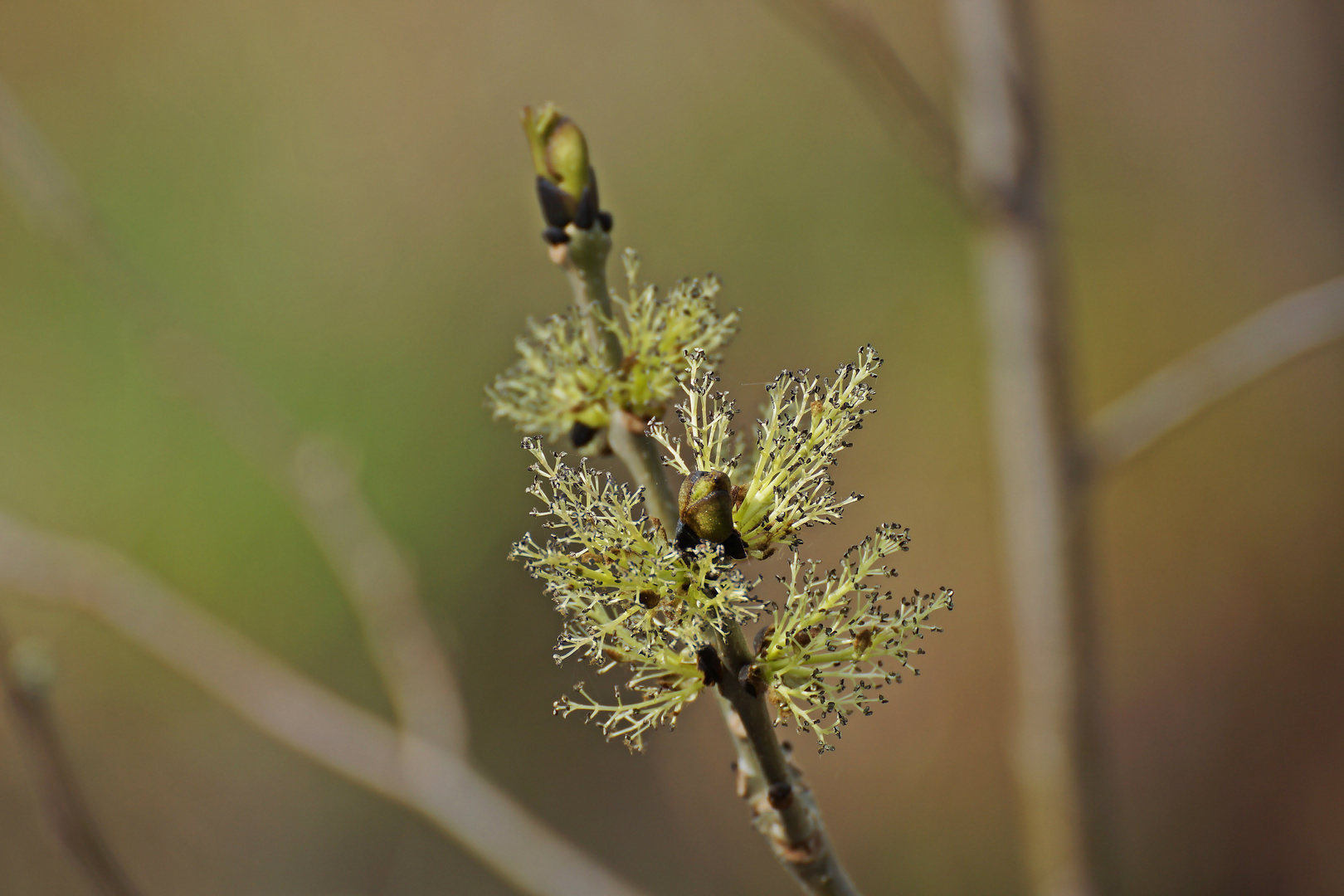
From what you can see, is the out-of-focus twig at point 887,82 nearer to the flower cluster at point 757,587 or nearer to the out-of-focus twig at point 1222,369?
the out-of-focus twig at point 1222,369

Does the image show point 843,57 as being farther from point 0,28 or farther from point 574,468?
point 0,28

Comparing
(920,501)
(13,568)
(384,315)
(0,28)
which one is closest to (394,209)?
(384,315)

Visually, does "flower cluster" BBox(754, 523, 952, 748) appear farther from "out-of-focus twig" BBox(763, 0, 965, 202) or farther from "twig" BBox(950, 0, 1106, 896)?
"twig" BBox(950, 0, 1106, 896)

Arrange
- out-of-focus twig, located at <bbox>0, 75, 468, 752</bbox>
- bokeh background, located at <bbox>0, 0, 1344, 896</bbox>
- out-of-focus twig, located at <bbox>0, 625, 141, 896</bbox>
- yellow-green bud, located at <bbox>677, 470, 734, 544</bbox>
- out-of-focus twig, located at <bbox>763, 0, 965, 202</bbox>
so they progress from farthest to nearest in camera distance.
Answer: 1. bokeh background, located at <bbox>0, 0, 1344, 896</bbox>
2. out-of-focus twig, located at <bbox>0, 75, 468, 752</bbox>
3. out-of-focus twig, located at <bbox>763, 0, 965, 202</bbox>
4. out-of-focus twig, located at <bbox>0, 625, 141, 896</bbox>
5. yellow-green bud, located at <bbox>677, 470, 734, 544</bbox>

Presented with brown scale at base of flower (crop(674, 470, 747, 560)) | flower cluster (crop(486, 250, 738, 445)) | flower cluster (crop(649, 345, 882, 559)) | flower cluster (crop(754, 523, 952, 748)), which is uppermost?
flower cluster (crop(486, 250, 738, 445))

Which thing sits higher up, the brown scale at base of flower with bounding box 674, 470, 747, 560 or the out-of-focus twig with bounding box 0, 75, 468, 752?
the out-of-focus twig with bounding box 0, 75, 468, 752

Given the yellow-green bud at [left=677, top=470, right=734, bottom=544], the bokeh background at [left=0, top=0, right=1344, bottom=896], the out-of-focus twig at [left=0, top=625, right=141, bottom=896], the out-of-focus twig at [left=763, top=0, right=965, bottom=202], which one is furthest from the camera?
the bokeh background at [left=0, top=0, right=1344, bottom=896]

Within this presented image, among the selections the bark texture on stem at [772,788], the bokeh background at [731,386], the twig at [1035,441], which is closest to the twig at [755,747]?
the bark texture on stem at [772,788]

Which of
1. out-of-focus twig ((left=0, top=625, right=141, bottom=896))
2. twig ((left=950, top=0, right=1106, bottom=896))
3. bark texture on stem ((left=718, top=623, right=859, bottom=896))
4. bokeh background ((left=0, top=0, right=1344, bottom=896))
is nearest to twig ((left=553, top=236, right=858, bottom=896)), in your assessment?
bark texture on stem ((left=718, top=623, right=859, bottom=896))
